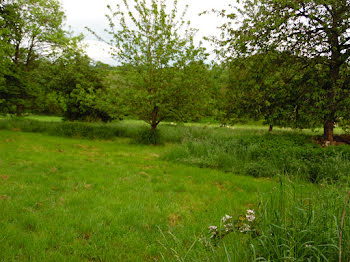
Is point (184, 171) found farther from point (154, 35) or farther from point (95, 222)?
point (154, 35)

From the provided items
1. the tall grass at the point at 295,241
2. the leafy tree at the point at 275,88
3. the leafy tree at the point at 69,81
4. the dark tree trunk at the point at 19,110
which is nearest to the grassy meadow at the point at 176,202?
the tall grass at the point at 295,241

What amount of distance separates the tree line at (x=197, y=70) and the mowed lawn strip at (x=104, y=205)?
4022mm

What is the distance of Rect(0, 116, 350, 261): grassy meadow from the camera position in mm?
1914

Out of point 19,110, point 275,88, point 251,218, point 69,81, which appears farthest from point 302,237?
point 19,110

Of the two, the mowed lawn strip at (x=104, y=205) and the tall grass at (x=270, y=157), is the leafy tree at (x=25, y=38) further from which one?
the tall grass at (x=270, y=157)

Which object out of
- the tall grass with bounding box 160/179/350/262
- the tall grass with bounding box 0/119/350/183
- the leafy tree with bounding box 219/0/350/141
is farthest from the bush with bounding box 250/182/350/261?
the leafy tree with bounding box 219/0/350/141

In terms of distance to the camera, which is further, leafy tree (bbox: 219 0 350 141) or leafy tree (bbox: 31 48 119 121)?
leafy tree (bbox: 31 48 119 121)

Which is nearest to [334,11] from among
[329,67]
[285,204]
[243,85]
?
[329,67]

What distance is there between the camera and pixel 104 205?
3.96 metres

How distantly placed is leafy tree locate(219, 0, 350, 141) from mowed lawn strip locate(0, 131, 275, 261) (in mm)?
4245

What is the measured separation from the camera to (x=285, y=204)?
2.29 meters

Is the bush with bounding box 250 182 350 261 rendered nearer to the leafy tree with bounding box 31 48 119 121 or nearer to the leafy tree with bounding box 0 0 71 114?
the leafy tree with bounding box 31 48 119 121

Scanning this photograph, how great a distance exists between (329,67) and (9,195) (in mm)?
10791

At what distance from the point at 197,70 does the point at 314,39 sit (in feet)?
17.3
